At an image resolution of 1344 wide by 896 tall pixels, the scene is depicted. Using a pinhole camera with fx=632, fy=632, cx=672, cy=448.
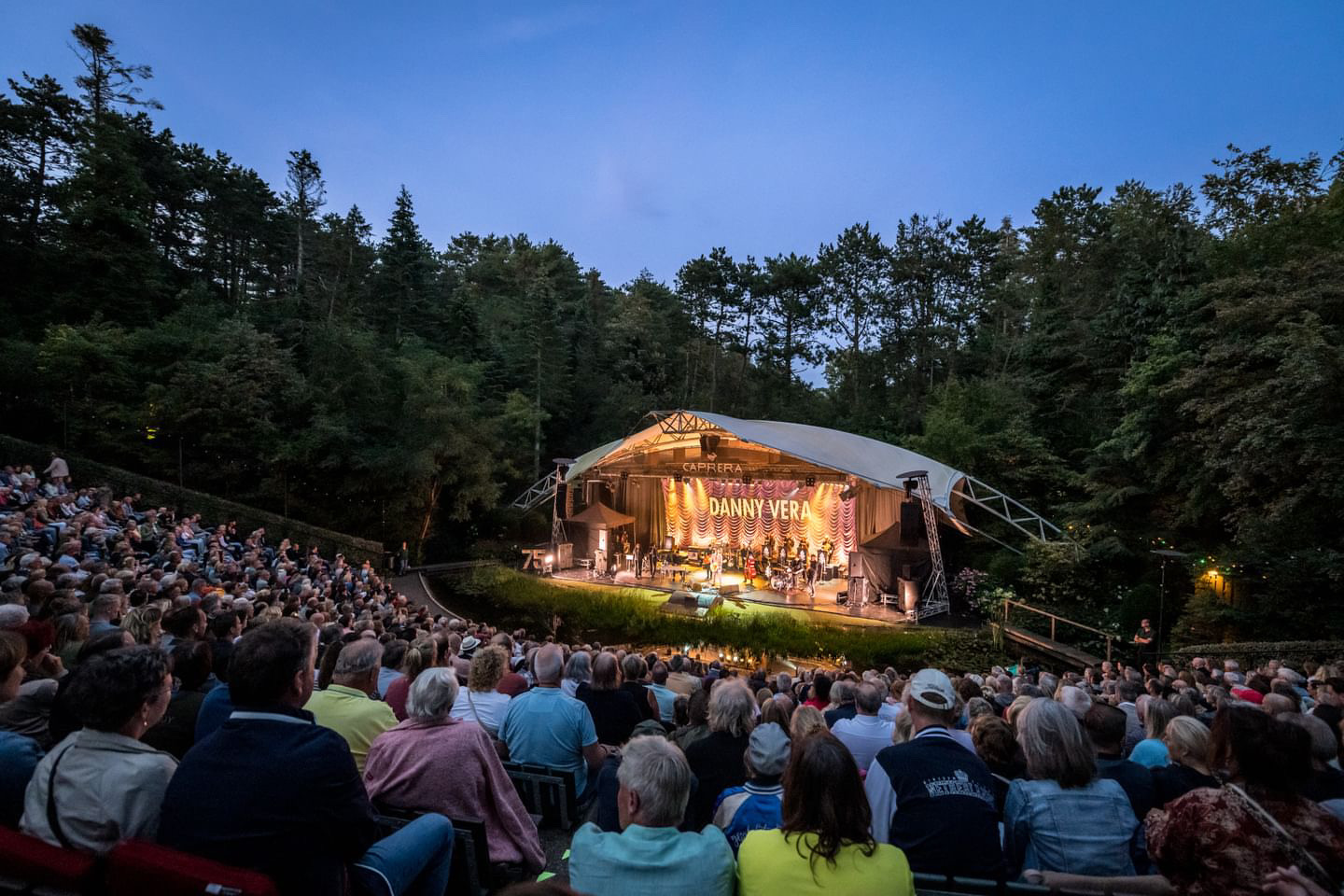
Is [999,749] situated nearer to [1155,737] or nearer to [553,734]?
[1155,737]

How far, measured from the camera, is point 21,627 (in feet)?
9.77

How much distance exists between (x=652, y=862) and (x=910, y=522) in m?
14.3

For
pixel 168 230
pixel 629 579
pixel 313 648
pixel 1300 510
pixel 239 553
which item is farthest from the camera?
pixel 168 230

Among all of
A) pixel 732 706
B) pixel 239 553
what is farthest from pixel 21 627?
pixel 239 553

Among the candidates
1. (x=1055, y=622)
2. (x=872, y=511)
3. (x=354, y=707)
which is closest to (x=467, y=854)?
(x=354, y=707)

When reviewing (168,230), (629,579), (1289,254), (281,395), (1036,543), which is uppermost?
(168,230)

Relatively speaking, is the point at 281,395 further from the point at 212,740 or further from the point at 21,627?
the point at 212,740

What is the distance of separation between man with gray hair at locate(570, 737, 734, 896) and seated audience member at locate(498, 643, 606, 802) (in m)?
1.66

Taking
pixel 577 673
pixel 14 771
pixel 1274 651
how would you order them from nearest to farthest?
pixel 14 771 → pixel 577 673 → pixel 1274 651

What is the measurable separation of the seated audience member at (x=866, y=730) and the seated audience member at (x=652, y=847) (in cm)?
194

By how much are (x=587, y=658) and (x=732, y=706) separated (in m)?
1.86

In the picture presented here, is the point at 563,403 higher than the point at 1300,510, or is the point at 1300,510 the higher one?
the point at 563,403

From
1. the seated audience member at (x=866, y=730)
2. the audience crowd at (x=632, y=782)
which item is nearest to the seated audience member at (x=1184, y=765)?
the audience crowd at (x=632, y=782)

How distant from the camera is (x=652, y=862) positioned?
156 cm
